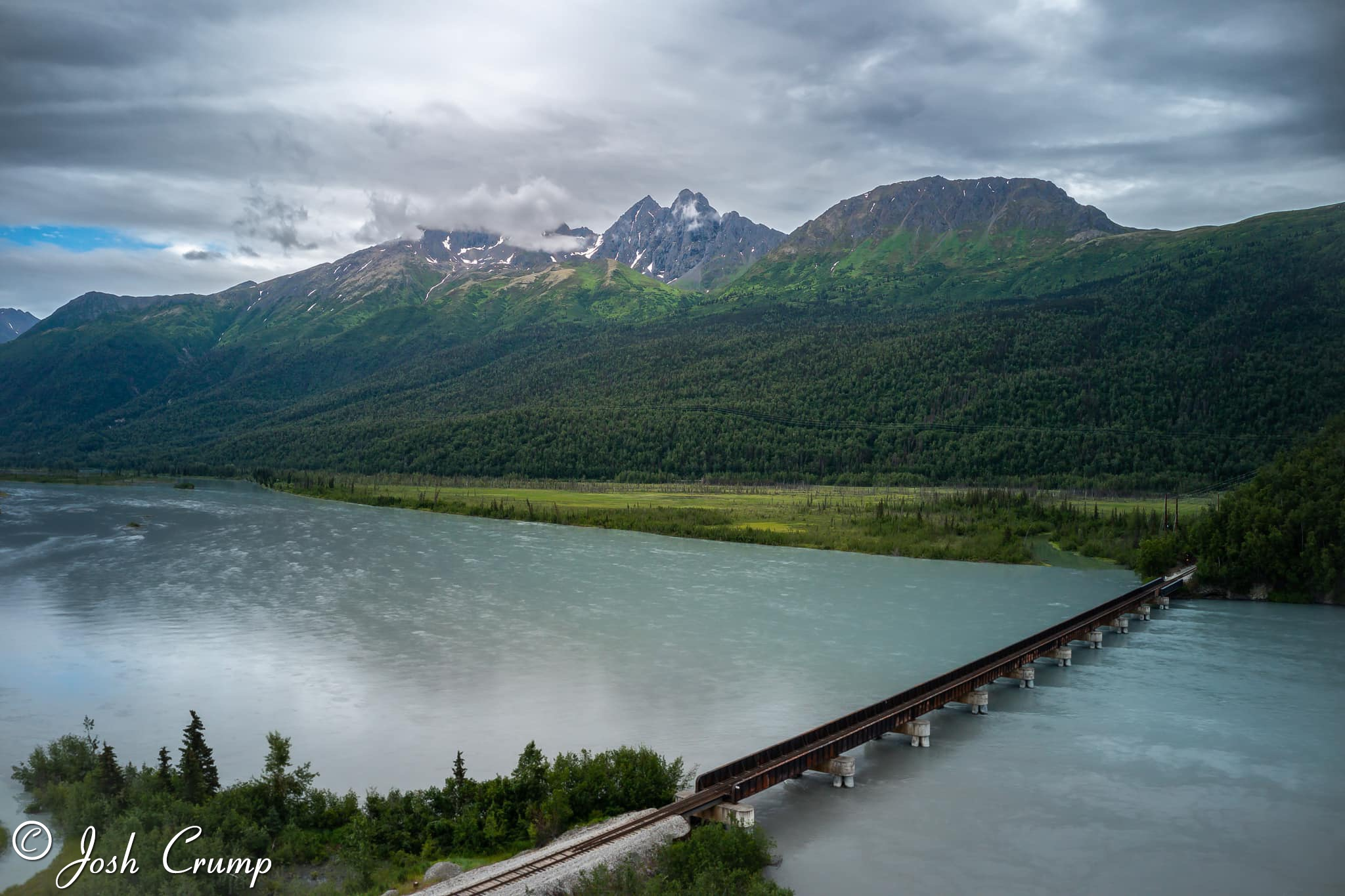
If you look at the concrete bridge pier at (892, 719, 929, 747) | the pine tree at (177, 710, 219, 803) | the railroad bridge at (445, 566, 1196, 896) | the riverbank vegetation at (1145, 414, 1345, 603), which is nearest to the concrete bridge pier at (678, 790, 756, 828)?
the railroad bridge at (445, 566, 1196, 896)

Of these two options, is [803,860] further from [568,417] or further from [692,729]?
[568,417]

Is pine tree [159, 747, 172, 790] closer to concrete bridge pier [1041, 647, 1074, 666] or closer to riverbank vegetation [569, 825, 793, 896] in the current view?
riverbank vegetation [569, 825, 793, 896]

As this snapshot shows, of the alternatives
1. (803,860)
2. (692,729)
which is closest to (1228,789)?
(803,860)

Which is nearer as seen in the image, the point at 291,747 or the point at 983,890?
the point at 983,890

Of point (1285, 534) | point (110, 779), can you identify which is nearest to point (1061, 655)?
point (1285, 534)

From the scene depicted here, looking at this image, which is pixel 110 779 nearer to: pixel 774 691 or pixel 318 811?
pixel 318 811

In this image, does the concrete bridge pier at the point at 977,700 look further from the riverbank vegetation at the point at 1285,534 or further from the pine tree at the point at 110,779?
the riverbank vegetation at the point at 1285,534
